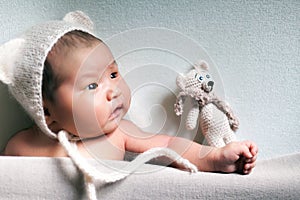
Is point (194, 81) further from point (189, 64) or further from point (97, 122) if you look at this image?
point (97, 122)

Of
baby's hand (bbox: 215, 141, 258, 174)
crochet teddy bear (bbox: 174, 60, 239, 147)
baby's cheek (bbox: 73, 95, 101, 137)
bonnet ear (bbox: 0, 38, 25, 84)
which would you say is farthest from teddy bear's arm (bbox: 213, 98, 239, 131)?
bonnet ear (bbox: 0, 38, 25, 84)

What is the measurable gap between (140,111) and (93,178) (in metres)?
0.27

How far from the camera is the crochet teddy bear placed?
90cm

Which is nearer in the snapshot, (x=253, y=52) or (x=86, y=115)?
(x=86, y=115)

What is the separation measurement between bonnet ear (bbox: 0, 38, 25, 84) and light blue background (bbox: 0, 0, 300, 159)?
123 mm

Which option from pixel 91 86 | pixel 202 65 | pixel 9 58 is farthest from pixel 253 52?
pixel 9 58

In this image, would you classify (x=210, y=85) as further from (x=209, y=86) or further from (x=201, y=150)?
(x=201, y=150)

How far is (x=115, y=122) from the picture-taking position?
897 millimetres

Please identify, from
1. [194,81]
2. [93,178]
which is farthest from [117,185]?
[194,81]

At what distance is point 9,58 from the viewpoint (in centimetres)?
87

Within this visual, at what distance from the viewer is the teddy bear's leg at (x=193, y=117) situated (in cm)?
90

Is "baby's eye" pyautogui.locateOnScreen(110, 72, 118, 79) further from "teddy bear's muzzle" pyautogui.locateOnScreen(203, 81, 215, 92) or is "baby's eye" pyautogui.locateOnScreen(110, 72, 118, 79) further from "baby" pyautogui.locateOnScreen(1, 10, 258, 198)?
"teddy bear's muzzle" pyautogui.locateOnScreen(203, 81, 215, 92)

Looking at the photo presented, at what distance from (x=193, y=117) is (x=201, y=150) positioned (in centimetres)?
7

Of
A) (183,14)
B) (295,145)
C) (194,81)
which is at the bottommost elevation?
(295,145)
